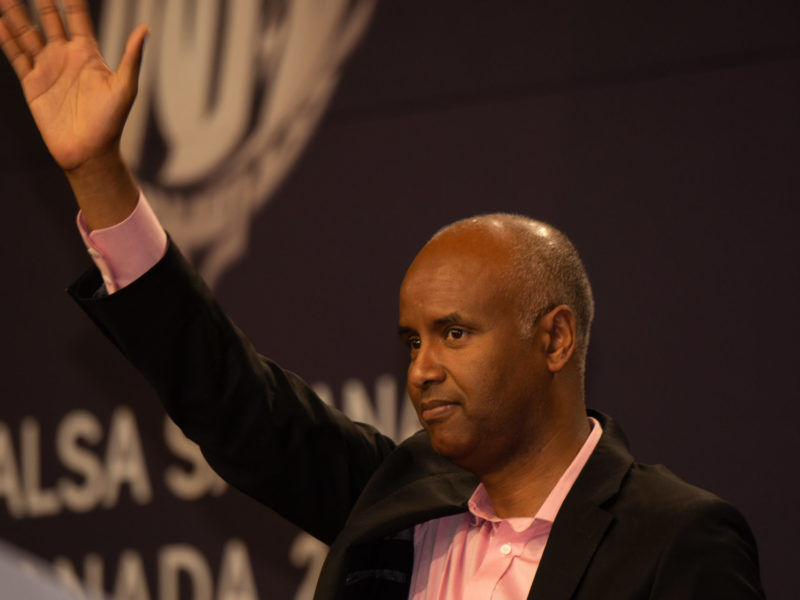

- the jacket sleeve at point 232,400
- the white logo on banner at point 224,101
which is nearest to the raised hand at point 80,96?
the jacket sleeve at point 232,400

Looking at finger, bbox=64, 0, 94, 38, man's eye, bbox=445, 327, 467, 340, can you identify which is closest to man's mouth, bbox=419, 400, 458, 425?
man's eye, bbox=445, 327, 467, 340

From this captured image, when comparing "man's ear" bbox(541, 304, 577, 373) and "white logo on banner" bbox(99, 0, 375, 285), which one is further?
"white logo on banner" bbox(99, 0, 375, 285)

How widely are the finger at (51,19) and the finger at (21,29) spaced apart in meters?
0.02

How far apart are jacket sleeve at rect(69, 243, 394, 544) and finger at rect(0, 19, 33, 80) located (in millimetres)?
337

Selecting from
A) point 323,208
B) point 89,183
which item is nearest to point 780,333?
point 323,208

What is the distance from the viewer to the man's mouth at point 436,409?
1.78m

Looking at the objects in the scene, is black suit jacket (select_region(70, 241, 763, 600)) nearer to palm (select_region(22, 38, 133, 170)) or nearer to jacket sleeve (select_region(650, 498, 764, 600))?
jacket sleeve (select_region(650, 498, 764, 600))

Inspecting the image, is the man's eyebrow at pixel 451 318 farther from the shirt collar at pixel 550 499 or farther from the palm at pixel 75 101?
the palm at pixel 75 101

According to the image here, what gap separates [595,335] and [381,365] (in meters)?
0.68

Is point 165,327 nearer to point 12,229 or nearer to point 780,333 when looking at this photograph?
point 780,333

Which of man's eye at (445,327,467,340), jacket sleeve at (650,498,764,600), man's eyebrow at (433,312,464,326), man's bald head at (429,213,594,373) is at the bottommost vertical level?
jacket sleeve at (650,498,764,600)

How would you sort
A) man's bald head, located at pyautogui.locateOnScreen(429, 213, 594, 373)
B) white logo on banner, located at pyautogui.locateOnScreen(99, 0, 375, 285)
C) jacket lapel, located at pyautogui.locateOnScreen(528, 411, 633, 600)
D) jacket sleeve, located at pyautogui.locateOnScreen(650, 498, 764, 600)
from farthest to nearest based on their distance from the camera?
white logo on banner, located at pyautogui.locateOnScreen(99, 0, 375, 285), man's bald head, located at pyautogui.locateOnScreen(429, 213, 594, 373), jacket lapel, located at pyautogui.locateOnScreen(528, 411, 633, 600), jacket sleeve, located at pyautogui.locateOnScreen(650, 498, 764, 600)

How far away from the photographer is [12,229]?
3992 mm

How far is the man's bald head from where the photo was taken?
6.03 ft
